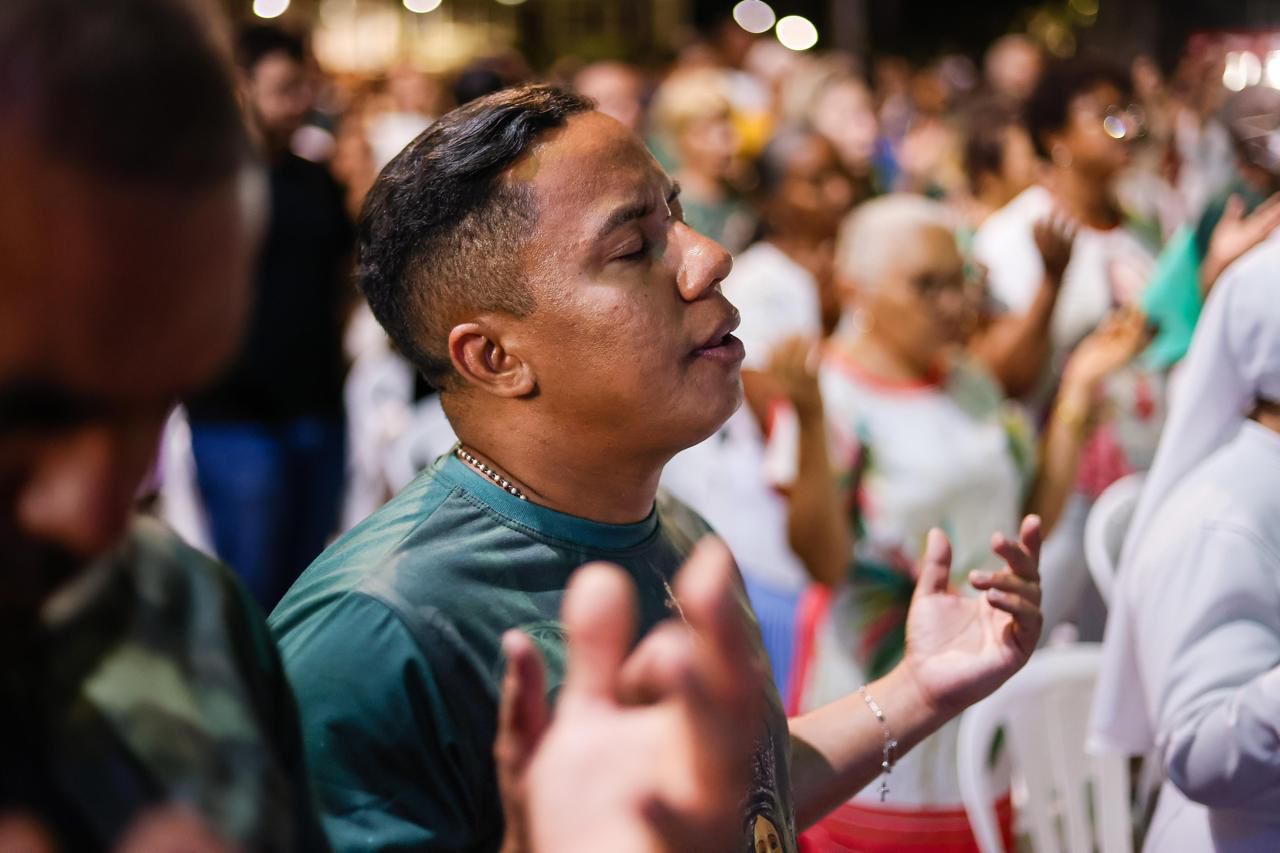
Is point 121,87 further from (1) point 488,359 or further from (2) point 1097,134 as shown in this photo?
(2) point 1097,134

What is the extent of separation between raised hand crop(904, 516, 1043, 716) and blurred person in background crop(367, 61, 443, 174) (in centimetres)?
616

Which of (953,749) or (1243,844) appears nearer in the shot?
(1243,844)

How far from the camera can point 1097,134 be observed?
5.00 m

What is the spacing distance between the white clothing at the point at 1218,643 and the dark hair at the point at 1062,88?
334 centimetres

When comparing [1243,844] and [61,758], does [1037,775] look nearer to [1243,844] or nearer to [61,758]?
[1243,844]

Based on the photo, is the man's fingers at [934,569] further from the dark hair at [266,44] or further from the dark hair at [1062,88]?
the dark hair at [1062,88]

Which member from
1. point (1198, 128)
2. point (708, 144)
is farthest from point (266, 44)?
point (1198, 128)

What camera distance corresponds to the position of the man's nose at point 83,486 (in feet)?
2.07

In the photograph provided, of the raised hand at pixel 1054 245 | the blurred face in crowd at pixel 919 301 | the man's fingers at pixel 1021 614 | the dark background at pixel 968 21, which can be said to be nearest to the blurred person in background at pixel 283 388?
the blurred face in crowd at pixel 919 301

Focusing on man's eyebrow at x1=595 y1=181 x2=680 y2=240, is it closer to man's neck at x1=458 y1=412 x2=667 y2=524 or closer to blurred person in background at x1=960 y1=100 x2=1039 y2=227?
man's neck at x1=458 y1=412 x2=667 y2=524

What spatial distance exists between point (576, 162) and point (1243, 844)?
4.51ft

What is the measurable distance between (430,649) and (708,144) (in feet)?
14.5

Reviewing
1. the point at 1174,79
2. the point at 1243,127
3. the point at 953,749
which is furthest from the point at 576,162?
the point at 1174,79

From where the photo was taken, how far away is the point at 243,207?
0.69 metres
